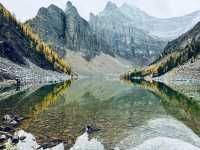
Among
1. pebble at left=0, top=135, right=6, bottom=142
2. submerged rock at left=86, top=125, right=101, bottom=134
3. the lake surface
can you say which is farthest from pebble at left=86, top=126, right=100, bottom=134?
pebble at left=0, top=135, right=6, bottom=142

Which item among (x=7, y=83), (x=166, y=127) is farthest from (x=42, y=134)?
(x=7, y=83)

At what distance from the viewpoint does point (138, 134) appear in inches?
2104

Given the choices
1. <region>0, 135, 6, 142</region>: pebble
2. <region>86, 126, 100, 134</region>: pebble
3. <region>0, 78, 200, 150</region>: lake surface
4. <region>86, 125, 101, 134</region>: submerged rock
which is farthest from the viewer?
<region>86, 125, 101, 134</region>: submerged rock

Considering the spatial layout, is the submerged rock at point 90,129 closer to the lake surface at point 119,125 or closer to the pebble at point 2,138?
the lake surface at point 119,125

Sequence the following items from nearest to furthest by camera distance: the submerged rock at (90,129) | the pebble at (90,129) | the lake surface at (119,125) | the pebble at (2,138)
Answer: the lake surface at (119,125)
the pebble at (2,138)
the pebble at (90,129)
the submerged rock at (90,129)

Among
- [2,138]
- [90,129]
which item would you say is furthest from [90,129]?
[2,138]

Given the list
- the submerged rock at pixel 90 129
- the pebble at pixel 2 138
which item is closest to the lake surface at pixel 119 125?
the submerged rock at pixel 90 129

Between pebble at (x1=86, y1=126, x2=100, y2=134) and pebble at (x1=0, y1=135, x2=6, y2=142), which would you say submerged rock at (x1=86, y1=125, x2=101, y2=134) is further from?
pebble at (x1=0, y1=135, x2=6, y2=142)

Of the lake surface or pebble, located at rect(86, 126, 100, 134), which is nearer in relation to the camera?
the lake surface

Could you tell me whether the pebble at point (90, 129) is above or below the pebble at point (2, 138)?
above

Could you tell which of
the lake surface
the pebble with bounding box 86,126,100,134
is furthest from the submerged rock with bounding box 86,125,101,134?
the lake surface

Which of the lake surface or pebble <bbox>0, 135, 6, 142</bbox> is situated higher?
the lake surface

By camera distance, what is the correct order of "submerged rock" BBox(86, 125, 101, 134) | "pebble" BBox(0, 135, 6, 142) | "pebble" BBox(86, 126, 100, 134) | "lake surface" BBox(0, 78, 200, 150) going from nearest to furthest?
1. "lake surface" BBox(0, 78, 200, 150)
2. "pebble" BBox(0, 135, 6, 142)
3. "pebble" BBox(86, 126, 100, 134)
4. "submerged rock" BBox(86, 125, 101, 134)

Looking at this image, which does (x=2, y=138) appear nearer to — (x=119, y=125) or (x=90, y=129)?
(x=90, y=129)
